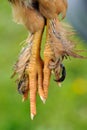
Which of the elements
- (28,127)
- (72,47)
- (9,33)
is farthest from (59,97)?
(72,47)

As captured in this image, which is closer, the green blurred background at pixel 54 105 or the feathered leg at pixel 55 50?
the feathered leg at pixel 55 50

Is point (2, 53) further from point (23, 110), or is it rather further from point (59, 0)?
point (59, 0)

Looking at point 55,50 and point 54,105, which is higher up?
point 55,50

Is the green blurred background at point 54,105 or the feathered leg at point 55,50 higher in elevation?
the feathered leg at point 55,50

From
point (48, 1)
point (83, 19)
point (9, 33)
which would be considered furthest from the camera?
point (9, 33)

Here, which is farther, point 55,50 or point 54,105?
point 54,105

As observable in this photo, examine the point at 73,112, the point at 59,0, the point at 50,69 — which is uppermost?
the point at 59,0

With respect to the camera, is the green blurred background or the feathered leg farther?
the green blurred background

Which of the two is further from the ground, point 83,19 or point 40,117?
point 83,19

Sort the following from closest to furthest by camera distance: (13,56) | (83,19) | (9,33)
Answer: (83,19), (13,56), (9,33)

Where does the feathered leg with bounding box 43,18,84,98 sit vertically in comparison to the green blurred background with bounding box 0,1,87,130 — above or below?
above

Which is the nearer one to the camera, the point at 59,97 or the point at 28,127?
the point at 28,127
